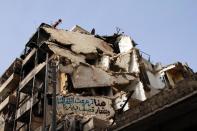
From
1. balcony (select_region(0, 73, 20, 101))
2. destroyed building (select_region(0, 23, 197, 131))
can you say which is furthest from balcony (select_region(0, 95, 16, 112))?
balcony (select_region(0, 73, 20, 101))

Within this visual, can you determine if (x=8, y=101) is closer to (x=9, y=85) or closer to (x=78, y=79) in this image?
(x=9, y=85)

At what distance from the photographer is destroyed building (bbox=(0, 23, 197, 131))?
19203 millimetres

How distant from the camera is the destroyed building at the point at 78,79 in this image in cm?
1920

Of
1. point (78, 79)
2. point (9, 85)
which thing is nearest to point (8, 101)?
point (9, 85)

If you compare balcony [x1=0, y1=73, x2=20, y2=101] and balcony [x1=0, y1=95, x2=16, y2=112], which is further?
balcony [x1=0, y1=73, x2=20, y2=101]

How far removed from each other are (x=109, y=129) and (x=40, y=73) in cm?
1454

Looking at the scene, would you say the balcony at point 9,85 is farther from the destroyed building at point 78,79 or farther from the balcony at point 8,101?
the balcony at point 8,101

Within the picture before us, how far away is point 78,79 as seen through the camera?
22406 millimetres

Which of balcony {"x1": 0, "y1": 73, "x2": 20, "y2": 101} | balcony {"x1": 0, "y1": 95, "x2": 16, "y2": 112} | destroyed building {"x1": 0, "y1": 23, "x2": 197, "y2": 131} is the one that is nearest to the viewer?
destroyed building {"x1": 0, "y1": 23, "x2": 197, "y2": 131}

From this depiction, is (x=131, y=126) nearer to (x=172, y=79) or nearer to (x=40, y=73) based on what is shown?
(x=40, y=73)

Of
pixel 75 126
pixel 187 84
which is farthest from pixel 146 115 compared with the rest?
pixel 75 126

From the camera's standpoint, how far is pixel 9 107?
26.0 metres

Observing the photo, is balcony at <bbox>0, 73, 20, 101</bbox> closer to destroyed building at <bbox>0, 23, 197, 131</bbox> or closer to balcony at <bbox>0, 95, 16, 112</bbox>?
destroyed building at <bbox>0, 23, 197, 131</bbox>

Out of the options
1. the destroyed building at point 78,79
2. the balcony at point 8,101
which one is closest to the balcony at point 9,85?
the destroyed building at point 78,79
